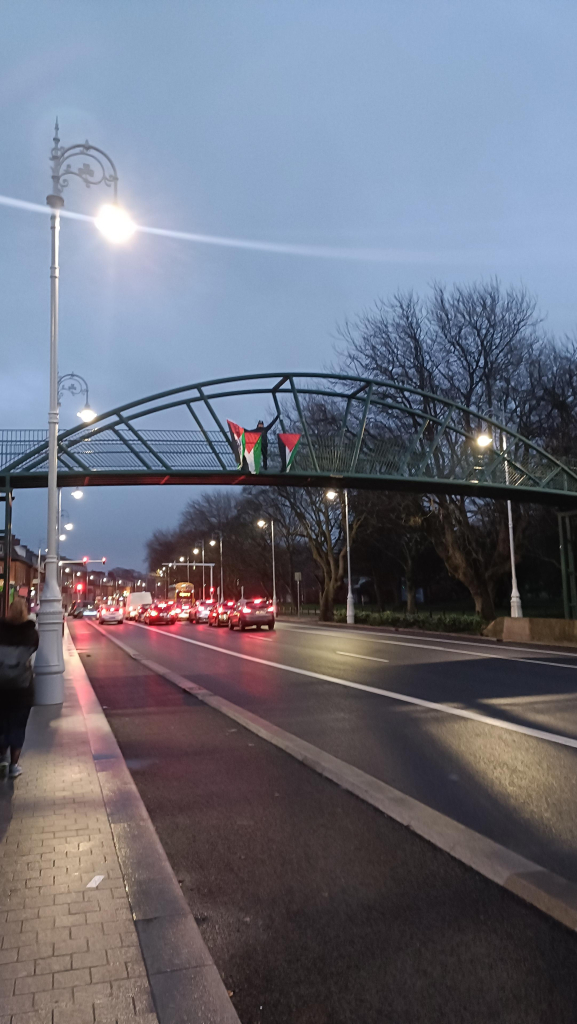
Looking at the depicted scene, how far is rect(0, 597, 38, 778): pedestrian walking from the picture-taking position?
6918 millimetres

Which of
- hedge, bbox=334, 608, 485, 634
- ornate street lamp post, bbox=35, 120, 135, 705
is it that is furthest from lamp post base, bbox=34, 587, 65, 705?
hedge, bbox=334, 608, 485, 634

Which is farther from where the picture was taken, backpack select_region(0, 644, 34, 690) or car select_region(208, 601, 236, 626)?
car select_region(208, 601, 236, 626)

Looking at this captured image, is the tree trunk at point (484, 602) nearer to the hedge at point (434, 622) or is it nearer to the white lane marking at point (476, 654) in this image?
the hedge at point (434, 622)

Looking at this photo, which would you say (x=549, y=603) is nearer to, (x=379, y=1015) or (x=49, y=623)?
(x=49, y=623)

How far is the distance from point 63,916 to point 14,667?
3241 mm

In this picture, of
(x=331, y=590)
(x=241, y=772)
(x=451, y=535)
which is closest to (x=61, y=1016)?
(x=241, y=772)

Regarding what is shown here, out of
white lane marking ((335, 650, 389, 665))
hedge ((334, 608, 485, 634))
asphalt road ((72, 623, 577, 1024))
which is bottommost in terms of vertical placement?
asphalt road ((72, 623, 577, 1024))

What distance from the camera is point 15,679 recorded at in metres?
6.94

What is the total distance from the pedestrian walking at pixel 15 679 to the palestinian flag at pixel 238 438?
635 inches

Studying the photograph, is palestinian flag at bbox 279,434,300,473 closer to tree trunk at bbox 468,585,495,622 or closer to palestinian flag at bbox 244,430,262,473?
palestinian flag at bbox 244,430,262,473

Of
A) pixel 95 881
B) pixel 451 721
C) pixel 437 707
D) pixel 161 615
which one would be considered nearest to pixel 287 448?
pixel 437 707

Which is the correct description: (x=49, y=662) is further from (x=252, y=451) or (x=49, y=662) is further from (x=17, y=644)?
(x=252, y=451)

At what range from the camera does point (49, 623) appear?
12.1m

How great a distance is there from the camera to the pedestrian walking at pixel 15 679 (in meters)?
Result: 6.92
